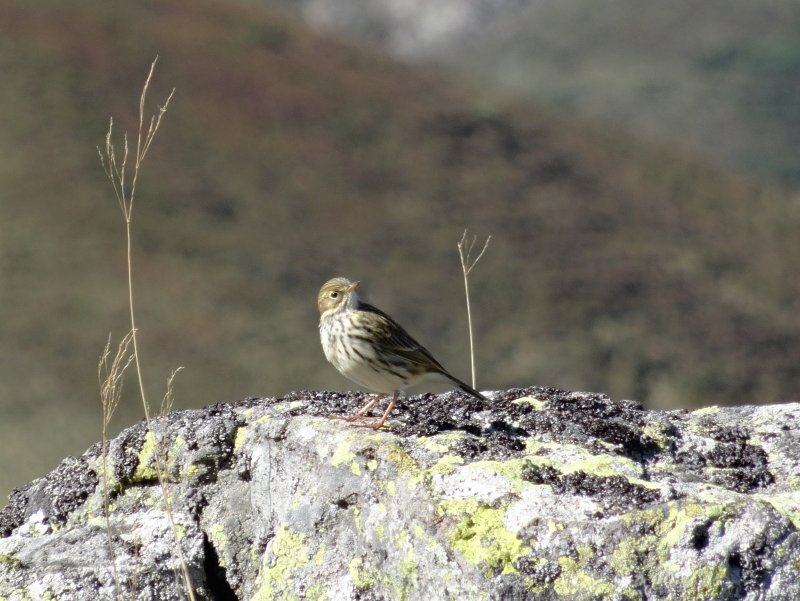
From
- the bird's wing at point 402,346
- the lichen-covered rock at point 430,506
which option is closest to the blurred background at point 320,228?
the bird's wing at point 402,346

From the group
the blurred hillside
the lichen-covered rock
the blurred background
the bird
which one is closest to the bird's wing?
the bird

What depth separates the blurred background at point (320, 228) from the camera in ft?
86.3

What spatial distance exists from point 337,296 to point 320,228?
25.5 meters

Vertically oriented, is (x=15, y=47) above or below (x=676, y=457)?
above

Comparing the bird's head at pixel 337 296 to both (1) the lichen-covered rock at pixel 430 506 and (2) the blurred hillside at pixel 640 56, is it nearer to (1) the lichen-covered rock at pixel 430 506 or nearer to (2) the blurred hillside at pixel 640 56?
(1) the lichen-covered rock at pixel 430 506

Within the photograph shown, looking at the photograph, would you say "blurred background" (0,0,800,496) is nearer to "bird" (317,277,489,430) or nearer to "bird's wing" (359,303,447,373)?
"bird" (317,277,489,430)

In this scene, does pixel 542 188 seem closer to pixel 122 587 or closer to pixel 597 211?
pixel 597 211

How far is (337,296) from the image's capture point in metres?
7.25

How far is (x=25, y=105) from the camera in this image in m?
33.3

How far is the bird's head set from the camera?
716cm

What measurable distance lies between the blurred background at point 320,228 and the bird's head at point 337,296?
12140mm

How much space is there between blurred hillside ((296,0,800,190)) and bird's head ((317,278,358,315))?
61257 millimetres

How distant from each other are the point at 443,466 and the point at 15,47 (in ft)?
108

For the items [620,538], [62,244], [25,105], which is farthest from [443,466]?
[25,105]
